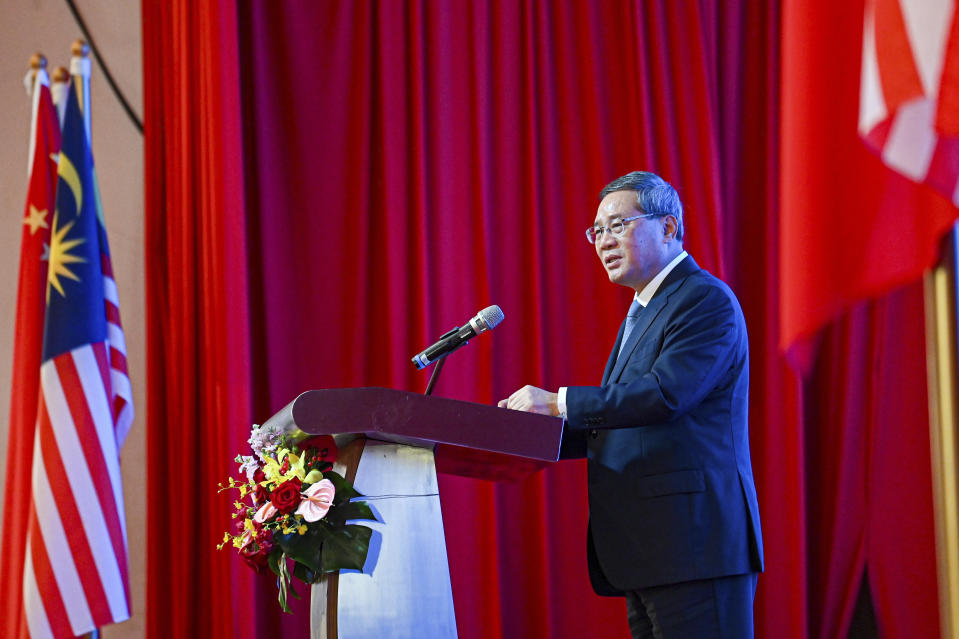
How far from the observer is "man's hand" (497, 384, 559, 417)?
224cm

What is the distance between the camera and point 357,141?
4246mm

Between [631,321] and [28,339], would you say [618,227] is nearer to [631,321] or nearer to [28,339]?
[631,321]

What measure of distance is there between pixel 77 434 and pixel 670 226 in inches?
79.5

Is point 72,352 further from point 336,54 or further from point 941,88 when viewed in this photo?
point 941,88

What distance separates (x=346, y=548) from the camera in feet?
6.63

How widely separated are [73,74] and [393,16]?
4.48 ft

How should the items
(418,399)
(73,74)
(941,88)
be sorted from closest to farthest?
(941,88), (418,399), (73,74)

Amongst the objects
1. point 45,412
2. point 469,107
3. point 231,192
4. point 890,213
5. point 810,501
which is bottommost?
point 810,501

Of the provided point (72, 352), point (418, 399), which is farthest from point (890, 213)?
point (72, 352)

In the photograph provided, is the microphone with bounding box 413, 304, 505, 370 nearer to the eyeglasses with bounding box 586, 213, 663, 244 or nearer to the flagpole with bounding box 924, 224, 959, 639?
the eyeglasses with bounding box 586, 213, 663, 244


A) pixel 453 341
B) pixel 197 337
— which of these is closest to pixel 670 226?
pixel 453 341

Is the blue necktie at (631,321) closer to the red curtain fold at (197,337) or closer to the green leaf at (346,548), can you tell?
the green leaf at (346,548)

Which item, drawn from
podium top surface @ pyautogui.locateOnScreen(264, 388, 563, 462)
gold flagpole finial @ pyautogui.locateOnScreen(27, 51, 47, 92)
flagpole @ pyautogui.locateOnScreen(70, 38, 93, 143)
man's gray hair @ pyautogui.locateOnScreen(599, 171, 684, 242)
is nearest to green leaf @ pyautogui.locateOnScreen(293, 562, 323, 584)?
podium top surface @ pyautogui.locateOnScreen(264, 388, 563, 462)

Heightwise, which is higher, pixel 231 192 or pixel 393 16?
pixel 393 16
